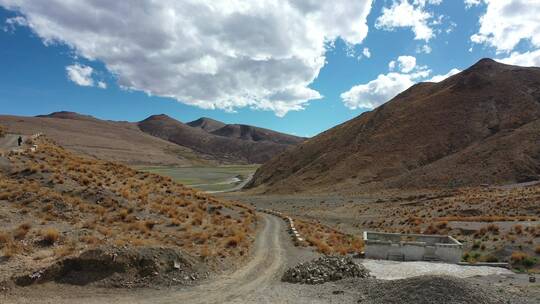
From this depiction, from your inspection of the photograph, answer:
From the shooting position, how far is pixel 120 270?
14.5 metres

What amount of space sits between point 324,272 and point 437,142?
77.4 m

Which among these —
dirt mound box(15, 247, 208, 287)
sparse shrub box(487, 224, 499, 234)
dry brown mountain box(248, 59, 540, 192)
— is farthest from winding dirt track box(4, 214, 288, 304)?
dry brown mountain box(248, 59, 540, 192)

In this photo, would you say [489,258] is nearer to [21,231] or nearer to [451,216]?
[21,231]

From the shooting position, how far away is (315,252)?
2192 centimetres

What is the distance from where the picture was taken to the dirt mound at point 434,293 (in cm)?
1203

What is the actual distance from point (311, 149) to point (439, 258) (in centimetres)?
9062

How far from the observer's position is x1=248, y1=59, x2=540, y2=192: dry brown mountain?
71.9m

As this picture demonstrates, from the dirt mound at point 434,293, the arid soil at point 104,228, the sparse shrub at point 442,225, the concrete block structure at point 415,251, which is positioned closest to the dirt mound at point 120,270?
the arid soil at point 104,228

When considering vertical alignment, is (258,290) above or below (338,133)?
below

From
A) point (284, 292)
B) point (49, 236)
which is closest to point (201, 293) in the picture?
point (284, 292)

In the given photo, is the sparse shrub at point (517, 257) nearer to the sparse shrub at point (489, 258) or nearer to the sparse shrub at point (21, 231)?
the sparse shrub at point (489, 258)

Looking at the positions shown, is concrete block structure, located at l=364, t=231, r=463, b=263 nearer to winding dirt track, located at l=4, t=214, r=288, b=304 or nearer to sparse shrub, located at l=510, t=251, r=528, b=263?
sparse shrub, located at l=510, t=251, r=528, b=263

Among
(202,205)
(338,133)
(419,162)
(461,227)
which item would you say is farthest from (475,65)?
(202,205)

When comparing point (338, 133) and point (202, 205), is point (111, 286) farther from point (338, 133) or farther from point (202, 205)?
point (338, 133)
